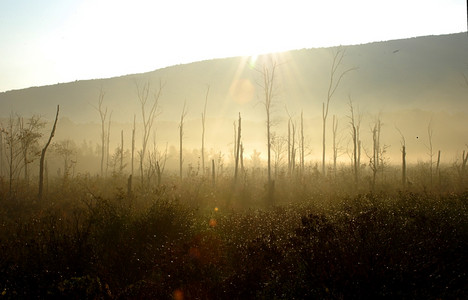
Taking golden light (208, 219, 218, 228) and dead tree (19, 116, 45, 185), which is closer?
golden light (208, 219, 218, 228)

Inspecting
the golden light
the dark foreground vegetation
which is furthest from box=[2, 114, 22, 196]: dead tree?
the golden light

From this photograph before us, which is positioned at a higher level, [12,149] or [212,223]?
[12,149]

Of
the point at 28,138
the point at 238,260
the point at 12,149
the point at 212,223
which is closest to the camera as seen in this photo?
the point at 238,260

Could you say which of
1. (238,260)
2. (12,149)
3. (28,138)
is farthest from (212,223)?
(12,149)

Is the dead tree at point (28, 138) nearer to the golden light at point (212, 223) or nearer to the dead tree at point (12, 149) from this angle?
the dead tree at point (12, 149)

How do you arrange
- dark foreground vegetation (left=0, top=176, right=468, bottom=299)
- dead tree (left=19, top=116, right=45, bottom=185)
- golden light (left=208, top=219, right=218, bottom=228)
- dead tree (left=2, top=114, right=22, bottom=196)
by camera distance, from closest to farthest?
dark foreground vegetation (left=0, top=176, right=468, bottom=299), golden light (left=208, top=219, right=218, bottom=228), dead tree (left=2, top=114, right=22, bottom=196), dead tree (left=19, top=116, right=45, bottom=185)

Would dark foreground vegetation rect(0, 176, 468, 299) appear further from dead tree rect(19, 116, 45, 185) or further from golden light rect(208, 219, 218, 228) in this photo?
dead tree rect(19, 116, 45, 185)

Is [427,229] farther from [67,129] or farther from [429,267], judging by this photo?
[67,129]

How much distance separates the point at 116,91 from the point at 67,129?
2919 centimetres

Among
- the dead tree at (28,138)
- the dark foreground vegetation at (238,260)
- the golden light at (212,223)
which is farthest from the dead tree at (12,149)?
the golden light at (212,223)

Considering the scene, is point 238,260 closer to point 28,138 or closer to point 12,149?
point 28,138

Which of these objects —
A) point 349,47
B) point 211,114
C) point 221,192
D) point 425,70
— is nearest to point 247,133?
point 211,114

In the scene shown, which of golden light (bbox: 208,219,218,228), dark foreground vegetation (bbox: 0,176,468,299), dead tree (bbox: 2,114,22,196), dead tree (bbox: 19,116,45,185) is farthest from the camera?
dead tree (bbox: 19,116,45,185)

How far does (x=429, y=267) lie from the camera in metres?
5.22
